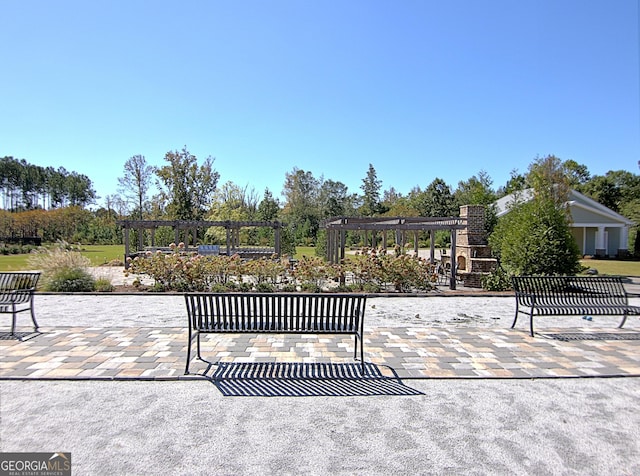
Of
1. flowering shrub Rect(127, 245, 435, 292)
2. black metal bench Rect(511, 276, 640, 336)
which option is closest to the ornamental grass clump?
flowering shrub Rect(127, 245, 435, 292)

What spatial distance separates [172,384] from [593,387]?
4.46 m

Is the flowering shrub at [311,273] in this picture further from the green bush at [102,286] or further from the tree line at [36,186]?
the tree line at [36,186]

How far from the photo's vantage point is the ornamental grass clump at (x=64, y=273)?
34.4ft

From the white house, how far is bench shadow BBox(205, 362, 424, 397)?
2679cm

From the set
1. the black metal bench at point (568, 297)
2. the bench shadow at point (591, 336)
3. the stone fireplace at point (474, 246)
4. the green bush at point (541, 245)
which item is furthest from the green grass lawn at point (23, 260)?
the green bush at point (541, 245)

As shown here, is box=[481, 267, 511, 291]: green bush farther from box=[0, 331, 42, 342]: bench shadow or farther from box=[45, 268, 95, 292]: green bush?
box=[45, 268, 95, 292]: green bush

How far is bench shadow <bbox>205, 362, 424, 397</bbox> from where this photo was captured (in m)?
3.99

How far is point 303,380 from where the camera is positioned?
171 inches

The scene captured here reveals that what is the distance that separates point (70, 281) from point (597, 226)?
32863mm

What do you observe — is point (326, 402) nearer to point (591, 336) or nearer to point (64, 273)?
point (591, 336)

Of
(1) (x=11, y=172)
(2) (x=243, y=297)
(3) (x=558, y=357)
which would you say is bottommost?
(3) (x=558, y=357)

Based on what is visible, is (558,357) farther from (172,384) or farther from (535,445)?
(172,384)

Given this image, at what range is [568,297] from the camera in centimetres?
704

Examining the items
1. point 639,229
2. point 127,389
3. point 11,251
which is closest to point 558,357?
point 127,389
